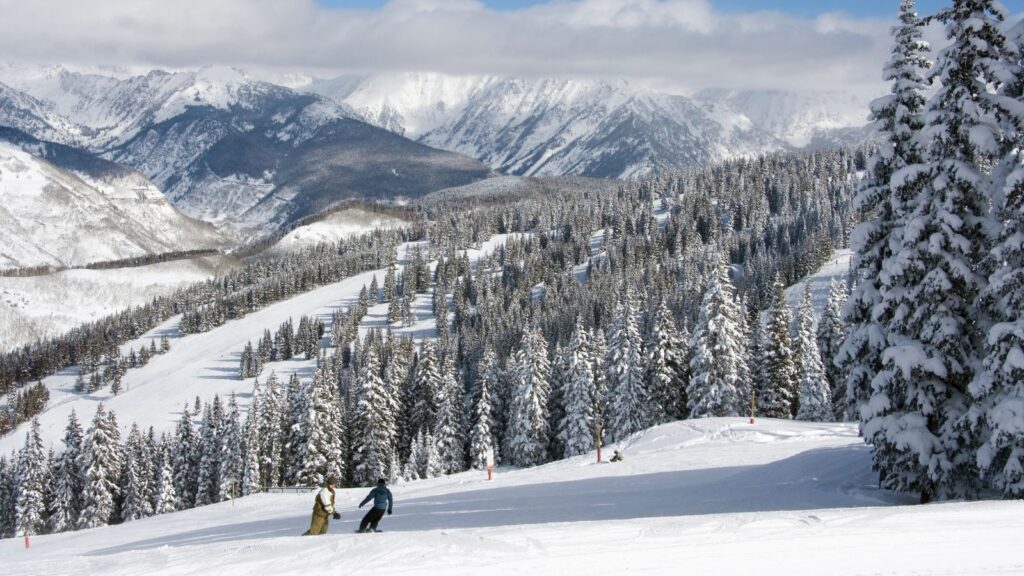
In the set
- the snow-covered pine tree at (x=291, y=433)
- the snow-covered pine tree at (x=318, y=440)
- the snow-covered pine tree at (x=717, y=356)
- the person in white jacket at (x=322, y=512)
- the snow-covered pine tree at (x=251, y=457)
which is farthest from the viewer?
the snow-covered pine tree at (x=251, y=457)

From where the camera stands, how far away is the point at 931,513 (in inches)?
656

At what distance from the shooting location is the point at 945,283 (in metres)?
19.4

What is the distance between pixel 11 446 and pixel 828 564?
153 metres

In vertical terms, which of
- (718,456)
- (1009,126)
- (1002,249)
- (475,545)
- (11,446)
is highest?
(1009,126)

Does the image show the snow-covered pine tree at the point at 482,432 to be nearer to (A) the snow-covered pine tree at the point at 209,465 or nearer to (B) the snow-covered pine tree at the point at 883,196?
(A) the snow-covered pine tree at the point at 209,465

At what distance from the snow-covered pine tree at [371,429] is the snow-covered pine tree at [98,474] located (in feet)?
72.8

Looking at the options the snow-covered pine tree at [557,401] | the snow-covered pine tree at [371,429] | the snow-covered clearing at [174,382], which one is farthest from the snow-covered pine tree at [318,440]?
the snow-covered clearing at [174,382]

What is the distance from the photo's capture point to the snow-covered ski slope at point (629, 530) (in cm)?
1434

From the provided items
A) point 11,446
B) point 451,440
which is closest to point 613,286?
point 451,440

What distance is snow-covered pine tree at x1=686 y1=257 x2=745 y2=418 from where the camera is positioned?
52656mm

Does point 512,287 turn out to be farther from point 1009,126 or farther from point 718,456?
point 1009,126

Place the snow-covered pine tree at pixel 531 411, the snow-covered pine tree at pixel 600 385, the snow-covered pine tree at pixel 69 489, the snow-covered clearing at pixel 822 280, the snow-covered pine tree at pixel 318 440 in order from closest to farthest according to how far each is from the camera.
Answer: the snow-covered pine tree at pixel 318 440
the snow-covered pine tree at pixel 600 385
the snow-covered pine tree at pixel 531 411
the snow-covered pine tree at pixel 69 489
the snow-covered clearing at pixel 822 280

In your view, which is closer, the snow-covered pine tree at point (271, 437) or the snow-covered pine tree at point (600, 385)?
the snow-covered pine tree at point (600, 385)

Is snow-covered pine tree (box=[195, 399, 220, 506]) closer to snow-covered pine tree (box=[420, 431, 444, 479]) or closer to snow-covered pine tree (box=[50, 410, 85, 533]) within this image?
snow-covered pine tree (box=[50, 410, 85, 533])
